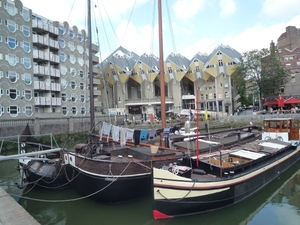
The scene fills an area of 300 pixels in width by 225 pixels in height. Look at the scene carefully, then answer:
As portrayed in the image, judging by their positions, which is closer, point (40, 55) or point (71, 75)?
point (40, 55)

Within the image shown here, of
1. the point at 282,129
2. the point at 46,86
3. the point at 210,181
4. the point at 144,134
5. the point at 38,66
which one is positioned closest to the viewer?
the point at 210,181

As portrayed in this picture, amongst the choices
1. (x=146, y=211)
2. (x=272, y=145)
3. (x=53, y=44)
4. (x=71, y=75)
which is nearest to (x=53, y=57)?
(x=53, y=44)

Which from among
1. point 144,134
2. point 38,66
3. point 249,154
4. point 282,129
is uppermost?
point 38,66

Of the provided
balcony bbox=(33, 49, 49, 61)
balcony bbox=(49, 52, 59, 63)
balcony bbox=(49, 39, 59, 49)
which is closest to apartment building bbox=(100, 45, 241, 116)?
balcony bbox=(49, 52, 59, 63)

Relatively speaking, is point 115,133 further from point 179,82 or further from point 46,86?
point 179,82

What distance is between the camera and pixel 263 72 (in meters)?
44.1

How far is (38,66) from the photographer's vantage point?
35.3 meters

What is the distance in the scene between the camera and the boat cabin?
16.1m

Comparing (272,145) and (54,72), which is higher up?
(54,72)

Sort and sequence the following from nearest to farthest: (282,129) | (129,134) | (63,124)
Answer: (129,134) < (282,129) < (63,124)

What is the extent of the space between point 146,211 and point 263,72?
42711 millimetres

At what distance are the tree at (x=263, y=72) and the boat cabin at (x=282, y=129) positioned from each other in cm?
3046

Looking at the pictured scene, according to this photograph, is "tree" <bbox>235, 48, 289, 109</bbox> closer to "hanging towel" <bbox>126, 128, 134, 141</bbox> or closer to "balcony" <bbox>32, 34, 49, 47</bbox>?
"balcony" <bbox>32, 34, 49, 47</bbox>

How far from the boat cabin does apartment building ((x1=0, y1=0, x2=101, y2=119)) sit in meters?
18.7
